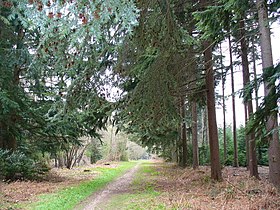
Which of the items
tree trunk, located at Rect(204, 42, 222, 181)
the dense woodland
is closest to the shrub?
the dense woodland

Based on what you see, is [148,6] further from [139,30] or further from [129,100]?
[129,100]

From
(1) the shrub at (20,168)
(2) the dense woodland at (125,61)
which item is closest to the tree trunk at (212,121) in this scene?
(2) the dense woodland at (125,61)

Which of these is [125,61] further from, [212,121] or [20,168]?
[20,168]

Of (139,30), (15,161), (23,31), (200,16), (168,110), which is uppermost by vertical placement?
(23,31)

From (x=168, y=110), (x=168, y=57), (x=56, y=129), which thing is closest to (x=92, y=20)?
(x=168, y=57)

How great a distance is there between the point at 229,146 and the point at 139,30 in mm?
24862

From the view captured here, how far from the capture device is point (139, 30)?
6.46 m

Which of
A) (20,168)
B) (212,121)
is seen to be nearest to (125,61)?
(212,121)

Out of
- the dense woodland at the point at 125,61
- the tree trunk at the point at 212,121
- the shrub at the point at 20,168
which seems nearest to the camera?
the dense woodland at the point at 125,61

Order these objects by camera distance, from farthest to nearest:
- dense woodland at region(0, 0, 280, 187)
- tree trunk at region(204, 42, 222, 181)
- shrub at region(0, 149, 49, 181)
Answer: shrub at region(0, 149, 49, 181), tree trunk at region(204, 42, 222, 181), dense woodland at region(0, 0, 280, 187)

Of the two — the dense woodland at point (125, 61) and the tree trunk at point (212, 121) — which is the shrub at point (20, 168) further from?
the tree trunk at point (212, 121)

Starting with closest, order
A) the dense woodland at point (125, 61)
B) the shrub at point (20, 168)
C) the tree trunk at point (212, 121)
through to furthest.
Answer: the dense woodland at point (125, 61)
the tree trunk at point (212, 121)
the shrub at point (20, 168)

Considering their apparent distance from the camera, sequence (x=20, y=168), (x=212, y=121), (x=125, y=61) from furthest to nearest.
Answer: (x=20, y=168)
(x=212, y=121)
(x=125, y=61)

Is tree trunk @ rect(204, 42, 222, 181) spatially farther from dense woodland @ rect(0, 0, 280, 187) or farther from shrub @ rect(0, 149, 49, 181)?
shrub @ rect(0, 149, 49, 181)
